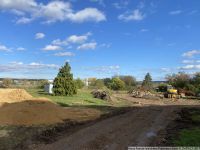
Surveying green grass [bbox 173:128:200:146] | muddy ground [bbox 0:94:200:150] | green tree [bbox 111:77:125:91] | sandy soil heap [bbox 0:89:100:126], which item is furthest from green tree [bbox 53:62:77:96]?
green tree [bbox 111:77:125:91]

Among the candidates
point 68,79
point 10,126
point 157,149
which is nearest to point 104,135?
point 157,149

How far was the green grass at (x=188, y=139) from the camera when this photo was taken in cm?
1240

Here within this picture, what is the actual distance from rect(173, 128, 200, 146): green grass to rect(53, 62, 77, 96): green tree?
86.6 feet

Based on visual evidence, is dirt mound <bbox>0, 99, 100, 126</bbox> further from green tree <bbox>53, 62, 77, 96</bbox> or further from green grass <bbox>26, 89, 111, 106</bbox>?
green tree <bbox>53, 62, 77, 96</bbox>

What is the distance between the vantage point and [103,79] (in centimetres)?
9719

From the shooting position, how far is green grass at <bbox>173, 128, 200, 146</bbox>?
12.4m

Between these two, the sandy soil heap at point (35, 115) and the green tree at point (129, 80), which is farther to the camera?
the green tree at point (129, 80)

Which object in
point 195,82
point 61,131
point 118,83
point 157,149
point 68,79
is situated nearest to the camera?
point 157,149

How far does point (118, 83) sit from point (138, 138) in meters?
66.5

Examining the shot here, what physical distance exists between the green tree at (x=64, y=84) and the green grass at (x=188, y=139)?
26.4 m

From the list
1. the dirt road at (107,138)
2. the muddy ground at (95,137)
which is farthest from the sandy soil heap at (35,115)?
the dirt road at (107,138)

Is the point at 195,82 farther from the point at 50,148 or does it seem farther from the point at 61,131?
the point at 50,148

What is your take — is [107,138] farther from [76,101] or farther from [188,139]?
[76,101]

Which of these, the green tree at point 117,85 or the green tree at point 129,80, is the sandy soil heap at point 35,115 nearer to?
the green tree at point 117,85
